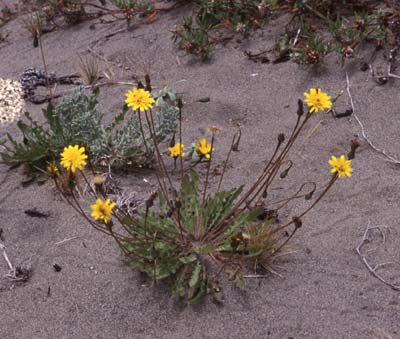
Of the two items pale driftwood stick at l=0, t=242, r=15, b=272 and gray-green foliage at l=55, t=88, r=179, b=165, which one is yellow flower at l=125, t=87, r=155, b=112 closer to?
gray-green foliage at l=55, t=88, r=179, b=165

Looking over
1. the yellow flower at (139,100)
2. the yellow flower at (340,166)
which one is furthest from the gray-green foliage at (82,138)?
the yellow flower at (340,166)

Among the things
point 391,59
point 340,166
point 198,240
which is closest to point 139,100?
point 198,240

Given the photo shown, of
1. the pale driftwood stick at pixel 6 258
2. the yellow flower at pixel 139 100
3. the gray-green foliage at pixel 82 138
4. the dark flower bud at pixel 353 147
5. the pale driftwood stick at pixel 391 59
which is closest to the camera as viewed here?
the dark flower bud at pixel 353 147

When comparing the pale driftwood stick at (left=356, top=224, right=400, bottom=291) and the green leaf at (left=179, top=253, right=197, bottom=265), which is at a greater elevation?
the green leaf at (left=179, top=253, right=197, bottom=265)

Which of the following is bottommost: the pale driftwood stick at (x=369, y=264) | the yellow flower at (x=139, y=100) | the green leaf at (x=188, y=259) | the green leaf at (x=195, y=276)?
the pale driftwood stick at (x=369, y=264)

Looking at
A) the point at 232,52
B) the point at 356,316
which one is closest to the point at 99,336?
the point at 356,316

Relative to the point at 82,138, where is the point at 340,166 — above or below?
above

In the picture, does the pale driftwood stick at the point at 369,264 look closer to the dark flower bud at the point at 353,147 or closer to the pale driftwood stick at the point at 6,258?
the dark flower bud at the point at 353,147

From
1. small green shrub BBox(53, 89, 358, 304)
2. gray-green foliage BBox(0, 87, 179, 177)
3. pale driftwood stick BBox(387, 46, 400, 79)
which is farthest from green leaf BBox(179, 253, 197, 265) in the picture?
pale driftwood stick BBox(387, 46, 400, 79)

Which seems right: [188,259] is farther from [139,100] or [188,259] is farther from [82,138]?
[82,138]
